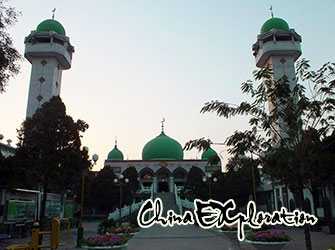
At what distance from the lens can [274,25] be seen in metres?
44.1

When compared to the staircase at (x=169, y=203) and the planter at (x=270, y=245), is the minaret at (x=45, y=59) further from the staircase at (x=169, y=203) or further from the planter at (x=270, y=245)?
the planter at (x=270, y=245)

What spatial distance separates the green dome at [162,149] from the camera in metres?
54.4

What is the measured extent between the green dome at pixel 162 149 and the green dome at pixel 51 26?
23.1 meters

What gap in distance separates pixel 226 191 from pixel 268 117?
95.5ft

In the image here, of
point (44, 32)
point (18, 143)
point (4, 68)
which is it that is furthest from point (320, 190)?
point (44, 32)

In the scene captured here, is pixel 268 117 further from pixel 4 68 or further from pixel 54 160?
pixel 54 160

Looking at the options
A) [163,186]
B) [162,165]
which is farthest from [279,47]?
[163,186]

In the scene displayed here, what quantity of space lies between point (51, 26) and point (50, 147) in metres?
33.9

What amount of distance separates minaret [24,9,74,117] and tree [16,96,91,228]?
25.9 metres

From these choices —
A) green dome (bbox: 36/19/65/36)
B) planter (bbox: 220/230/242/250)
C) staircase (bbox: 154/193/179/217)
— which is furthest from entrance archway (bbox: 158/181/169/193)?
planter (bbox: 220/230/242/250)

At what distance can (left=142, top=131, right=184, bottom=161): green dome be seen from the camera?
54406 millimetres

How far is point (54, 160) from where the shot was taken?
52.1 feet

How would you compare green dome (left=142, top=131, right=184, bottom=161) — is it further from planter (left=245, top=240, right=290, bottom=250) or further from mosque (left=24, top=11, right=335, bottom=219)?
planter (left=245, top=240, right=290, bottom=250)

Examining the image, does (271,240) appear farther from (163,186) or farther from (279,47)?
(163,186)
